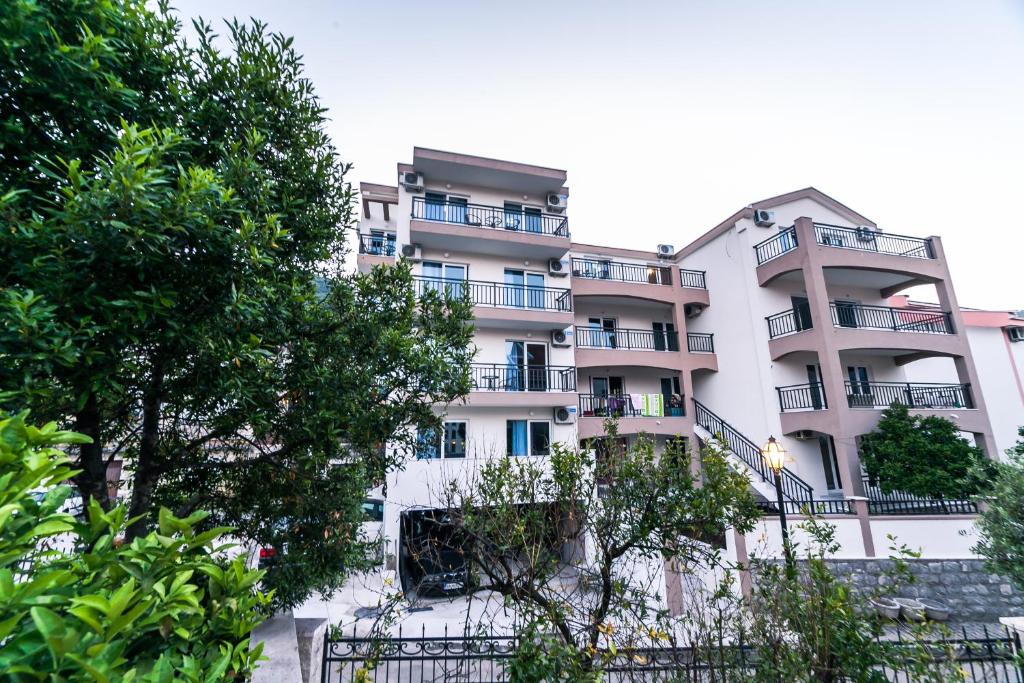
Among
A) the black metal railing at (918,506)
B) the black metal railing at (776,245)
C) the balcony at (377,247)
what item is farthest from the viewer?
the black metal railing at (776,245)

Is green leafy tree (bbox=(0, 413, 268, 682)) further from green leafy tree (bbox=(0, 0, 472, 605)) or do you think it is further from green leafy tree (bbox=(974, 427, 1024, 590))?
green leafy tree (bbox=(974, 427, 1024, 590))

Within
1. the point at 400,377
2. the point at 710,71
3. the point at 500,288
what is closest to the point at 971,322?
the point at 710,71

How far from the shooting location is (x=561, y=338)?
15086mm

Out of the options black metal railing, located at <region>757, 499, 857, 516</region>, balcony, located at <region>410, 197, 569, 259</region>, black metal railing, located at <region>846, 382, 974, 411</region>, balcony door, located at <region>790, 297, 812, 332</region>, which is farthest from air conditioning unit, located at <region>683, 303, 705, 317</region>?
black metal railing, located at <region>757, 499, 857, 516</region>

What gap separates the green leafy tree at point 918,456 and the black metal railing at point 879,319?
352 centimetres

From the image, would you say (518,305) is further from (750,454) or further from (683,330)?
(750,454)

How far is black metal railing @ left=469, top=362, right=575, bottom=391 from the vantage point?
551 inches

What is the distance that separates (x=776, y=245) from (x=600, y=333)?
7846 mm

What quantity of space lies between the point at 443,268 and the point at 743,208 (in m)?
12.8

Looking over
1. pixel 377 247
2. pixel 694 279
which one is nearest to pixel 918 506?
pixel 694 279

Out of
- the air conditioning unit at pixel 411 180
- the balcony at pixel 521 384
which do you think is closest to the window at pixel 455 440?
the balcony at pixel 521 384

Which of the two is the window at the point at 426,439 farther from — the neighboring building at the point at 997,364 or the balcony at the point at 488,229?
the neighboring building at the point at 997,364

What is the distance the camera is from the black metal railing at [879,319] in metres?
14.5

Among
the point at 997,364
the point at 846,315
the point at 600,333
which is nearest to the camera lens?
the point at 846,315
